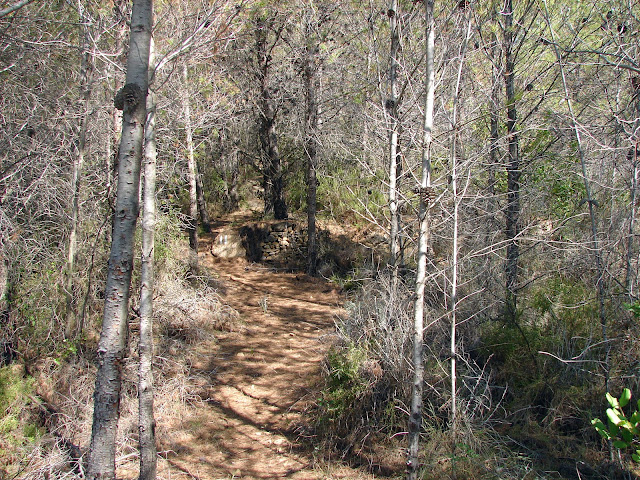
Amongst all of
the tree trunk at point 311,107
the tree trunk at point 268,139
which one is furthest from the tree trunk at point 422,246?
the tree trunk at point 268,139

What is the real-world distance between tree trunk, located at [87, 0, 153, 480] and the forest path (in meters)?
2.81

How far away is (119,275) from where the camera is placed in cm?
291

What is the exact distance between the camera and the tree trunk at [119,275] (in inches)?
113

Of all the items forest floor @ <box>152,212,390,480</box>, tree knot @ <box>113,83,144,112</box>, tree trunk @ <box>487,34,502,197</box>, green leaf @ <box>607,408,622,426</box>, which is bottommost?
forest floor @ <box>152,212,390,480</box>

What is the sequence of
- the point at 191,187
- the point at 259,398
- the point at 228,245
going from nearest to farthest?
the point at 259,398 → the point at 191,187 → the point at 228,245

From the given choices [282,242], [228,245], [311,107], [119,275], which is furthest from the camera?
[282,242]

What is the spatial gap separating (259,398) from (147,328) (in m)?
3.03

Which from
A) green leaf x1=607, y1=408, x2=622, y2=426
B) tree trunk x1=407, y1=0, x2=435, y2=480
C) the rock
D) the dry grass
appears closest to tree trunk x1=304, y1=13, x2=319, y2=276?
the rock

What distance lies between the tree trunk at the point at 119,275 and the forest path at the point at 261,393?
281 centimetres

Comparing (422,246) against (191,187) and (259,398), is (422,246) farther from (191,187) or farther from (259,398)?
(191,187)

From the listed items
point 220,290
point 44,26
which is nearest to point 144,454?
point 44,26

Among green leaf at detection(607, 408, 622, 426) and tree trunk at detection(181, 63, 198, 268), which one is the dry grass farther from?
green leaf at detection(607, 408, 622, 426)

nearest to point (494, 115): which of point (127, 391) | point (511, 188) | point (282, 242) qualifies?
point (511, 188)

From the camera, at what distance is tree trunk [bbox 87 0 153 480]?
287 cm
